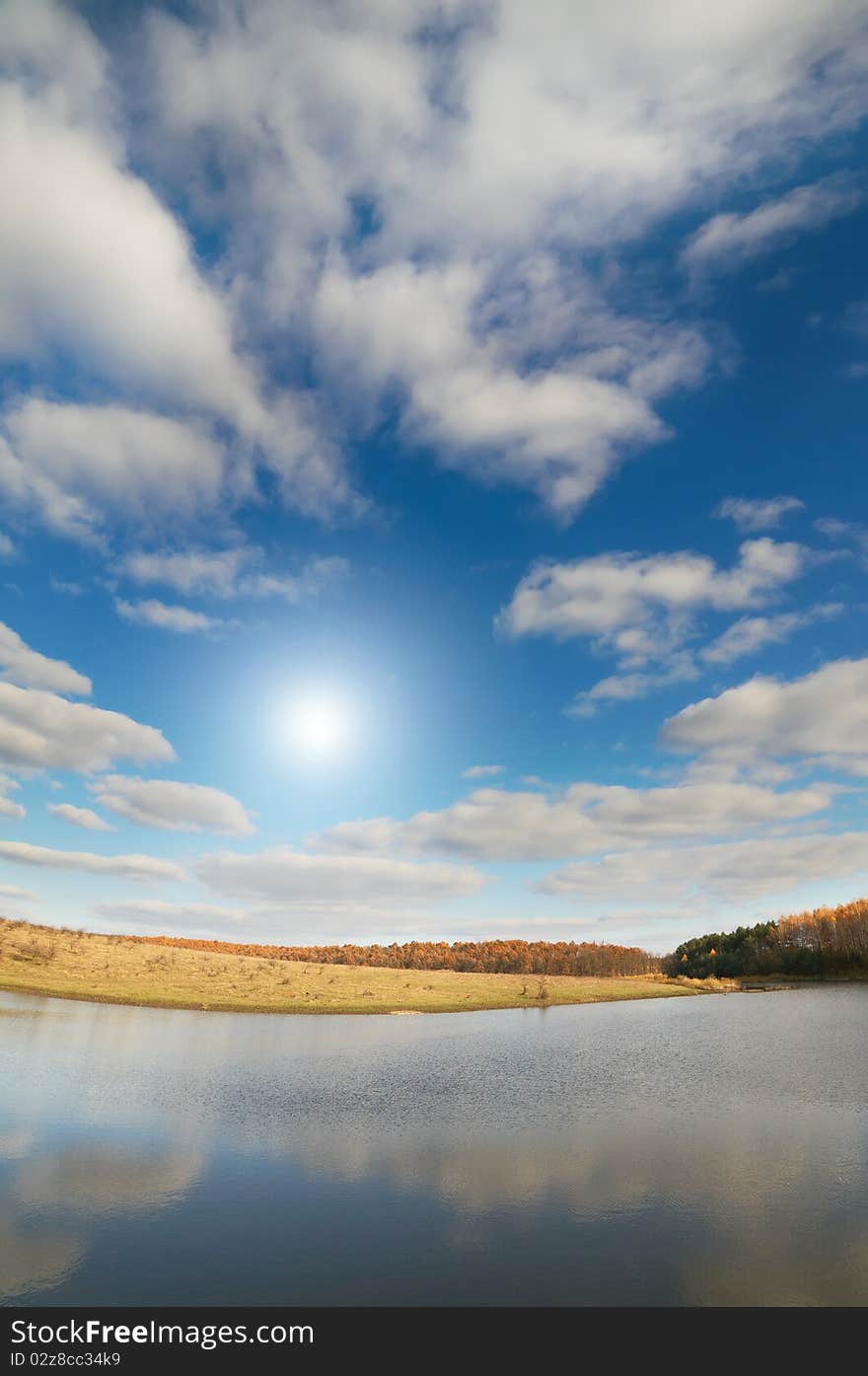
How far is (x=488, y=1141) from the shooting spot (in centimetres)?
2308

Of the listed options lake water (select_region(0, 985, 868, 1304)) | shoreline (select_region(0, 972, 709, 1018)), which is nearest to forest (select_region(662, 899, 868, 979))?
shoreline (select_region(0, 972, 709, 1018))

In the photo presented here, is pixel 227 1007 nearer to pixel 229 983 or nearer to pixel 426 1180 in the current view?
pixel 229 983

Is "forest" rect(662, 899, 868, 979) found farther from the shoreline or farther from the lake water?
the lake water

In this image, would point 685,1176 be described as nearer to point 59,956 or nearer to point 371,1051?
point 371,1051

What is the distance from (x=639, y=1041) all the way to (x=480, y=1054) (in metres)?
15.2

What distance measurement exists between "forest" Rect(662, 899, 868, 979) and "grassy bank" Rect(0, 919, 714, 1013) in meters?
70.1

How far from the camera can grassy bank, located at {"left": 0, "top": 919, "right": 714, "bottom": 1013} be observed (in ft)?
233

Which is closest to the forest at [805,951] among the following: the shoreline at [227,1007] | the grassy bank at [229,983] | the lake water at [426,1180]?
the grassy bank at [229,983]

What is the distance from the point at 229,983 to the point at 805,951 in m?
151

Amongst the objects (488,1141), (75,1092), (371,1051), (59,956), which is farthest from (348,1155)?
(59,956)

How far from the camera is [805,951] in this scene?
170m

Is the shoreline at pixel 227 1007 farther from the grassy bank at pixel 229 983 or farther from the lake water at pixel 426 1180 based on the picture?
the lake water at pixel 426 1180

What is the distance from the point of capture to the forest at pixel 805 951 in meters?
164
